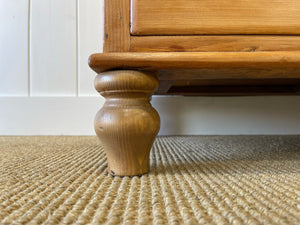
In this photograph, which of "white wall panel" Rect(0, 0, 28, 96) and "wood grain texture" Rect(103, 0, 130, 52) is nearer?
"wood grain texture" Rect(103, 0, 130, 52)

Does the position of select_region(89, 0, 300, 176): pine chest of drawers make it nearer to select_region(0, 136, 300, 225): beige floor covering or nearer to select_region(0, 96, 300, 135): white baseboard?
select_region(0, 136, 300, 225): beige floor covering

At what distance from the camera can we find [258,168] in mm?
397

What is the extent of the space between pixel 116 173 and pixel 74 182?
6 cm

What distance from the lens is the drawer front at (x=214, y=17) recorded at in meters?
0.36

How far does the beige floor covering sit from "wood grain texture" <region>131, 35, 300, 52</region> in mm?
171

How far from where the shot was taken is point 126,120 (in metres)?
0.32

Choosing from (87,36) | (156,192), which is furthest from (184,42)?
(87,36)

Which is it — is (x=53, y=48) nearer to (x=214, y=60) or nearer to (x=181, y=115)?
(x=181, y=115)

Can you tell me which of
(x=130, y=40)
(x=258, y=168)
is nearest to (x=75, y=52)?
(x=130, y=40)

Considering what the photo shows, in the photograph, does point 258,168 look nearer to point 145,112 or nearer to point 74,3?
point 145,112

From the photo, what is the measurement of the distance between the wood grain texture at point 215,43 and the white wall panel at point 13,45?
83cm

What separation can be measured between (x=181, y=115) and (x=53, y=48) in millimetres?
566

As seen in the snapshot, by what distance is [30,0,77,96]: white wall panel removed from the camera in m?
1.03

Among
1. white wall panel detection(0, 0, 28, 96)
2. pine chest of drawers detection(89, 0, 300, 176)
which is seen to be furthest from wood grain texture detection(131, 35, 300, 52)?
white wall panel detection(0, 0, 28, 96)
